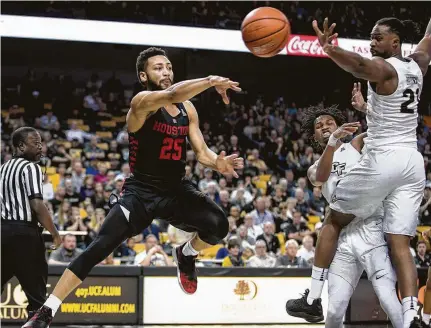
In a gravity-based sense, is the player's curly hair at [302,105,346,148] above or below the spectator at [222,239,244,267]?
above

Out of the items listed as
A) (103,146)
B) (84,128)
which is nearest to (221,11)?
(84,128)

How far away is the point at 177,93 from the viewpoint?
5188 millimetres

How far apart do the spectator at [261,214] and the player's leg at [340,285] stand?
7920 millimetres

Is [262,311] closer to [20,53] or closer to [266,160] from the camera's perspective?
[266,160]

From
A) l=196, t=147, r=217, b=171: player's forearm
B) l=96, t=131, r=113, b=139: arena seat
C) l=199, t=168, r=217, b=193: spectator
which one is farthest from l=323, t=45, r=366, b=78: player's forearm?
l=96, t=131, r=113, b=139: arena seat

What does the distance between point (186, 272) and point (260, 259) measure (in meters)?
5.26

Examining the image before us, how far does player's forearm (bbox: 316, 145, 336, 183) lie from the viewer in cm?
540

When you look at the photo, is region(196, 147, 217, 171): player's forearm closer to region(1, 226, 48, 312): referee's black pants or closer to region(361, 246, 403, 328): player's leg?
region(361, 246, 403, 328): player's leg

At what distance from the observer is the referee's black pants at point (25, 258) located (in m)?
6.61

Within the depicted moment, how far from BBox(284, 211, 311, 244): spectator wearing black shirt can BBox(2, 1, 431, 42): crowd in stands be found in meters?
4.77

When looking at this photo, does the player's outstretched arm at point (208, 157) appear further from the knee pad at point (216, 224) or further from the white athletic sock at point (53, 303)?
the white athletic sock at point (53, 303)

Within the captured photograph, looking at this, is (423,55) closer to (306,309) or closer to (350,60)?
(350,60)

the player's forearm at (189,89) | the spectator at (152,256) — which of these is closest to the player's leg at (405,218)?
the player's forearm at (189,89)

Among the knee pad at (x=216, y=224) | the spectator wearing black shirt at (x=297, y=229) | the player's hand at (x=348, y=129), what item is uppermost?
the player's hand at (x=348, y=129)
